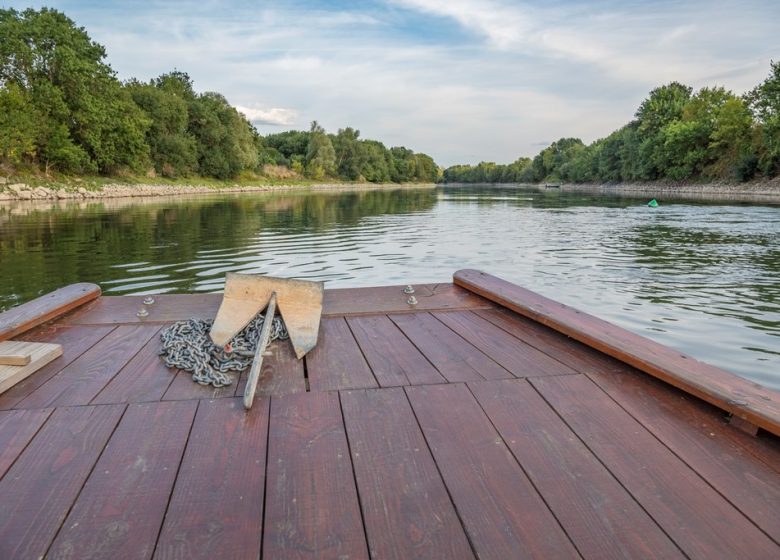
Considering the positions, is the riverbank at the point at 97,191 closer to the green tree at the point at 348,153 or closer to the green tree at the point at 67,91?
the green tree at the point at 67,91

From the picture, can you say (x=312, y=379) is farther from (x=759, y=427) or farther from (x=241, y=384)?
(x=759, y=427)

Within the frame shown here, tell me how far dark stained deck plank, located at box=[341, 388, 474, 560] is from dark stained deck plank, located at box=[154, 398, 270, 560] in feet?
1.03

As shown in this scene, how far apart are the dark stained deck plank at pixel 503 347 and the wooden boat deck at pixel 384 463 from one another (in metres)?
0.02

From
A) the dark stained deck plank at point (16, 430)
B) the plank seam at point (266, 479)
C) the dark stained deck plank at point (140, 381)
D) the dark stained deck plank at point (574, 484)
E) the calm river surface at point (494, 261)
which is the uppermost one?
the dark stained deck plank at point (574, 484)

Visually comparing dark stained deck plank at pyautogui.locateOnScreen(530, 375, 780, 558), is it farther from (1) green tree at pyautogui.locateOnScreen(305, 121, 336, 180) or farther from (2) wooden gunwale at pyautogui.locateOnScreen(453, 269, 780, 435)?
(1) green tree at pyautogui.locateOnScreen(305, 121, 336, 180)

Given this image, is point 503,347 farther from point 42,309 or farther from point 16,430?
point 42,309

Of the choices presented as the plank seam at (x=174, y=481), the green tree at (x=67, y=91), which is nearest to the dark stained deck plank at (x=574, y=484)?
the plank seam at (x=174, y=481)

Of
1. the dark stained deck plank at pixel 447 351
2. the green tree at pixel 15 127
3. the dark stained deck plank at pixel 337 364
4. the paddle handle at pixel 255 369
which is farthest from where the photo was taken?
the green tree at pixel 15 127

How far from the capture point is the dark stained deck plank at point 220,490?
1271mm

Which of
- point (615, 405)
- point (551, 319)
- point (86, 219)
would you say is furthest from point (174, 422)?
point (86, 219)

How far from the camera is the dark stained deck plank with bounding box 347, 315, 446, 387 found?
2.34 meters

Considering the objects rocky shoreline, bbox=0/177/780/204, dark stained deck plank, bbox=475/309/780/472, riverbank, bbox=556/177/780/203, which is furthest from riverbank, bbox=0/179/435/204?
riverbank, bbox=556/177/780/203

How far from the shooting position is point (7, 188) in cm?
2666

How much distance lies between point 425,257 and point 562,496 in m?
9.01
